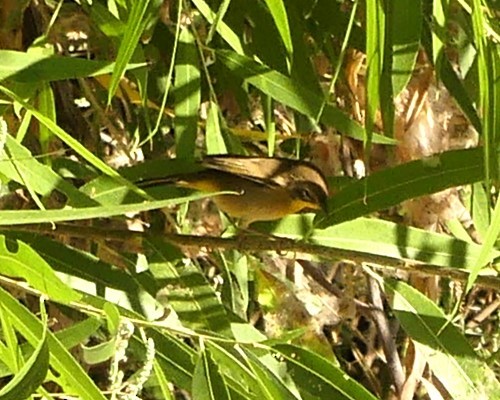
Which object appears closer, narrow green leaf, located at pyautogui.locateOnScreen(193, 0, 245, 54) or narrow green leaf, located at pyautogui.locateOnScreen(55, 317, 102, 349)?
narrow green leaf, located at pyautogui.locateOnScreen(55, 317, 102, 349)

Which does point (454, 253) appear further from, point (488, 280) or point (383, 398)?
point (383, 398)

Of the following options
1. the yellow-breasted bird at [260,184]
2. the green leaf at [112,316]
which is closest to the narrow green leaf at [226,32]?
the yellow-breasted bird at [260,184]

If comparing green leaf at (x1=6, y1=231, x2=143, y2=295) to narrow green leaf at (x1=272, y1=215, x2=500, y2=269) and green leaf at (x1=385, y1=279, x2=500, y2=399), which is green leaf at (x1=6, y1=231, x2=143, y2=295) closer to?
narrow green leaf at (x1=272, y1=215, x2=500, y2=269)

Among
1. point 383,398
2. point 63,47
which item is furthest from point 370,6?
point 383,398

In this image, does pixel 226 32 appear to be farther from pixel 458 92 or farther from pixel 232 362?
pixel 232 362

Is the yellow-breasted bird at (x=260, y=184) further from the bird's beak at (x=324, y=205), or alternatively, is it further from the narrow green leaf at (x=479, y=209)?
the narrow green leaf at (x=479, y=209)

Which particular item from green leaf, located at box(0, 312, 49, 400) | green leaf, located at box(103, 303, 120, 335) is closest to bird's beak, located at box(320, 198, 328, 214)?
green leaf, located at box(103, 303, 120, 335)
